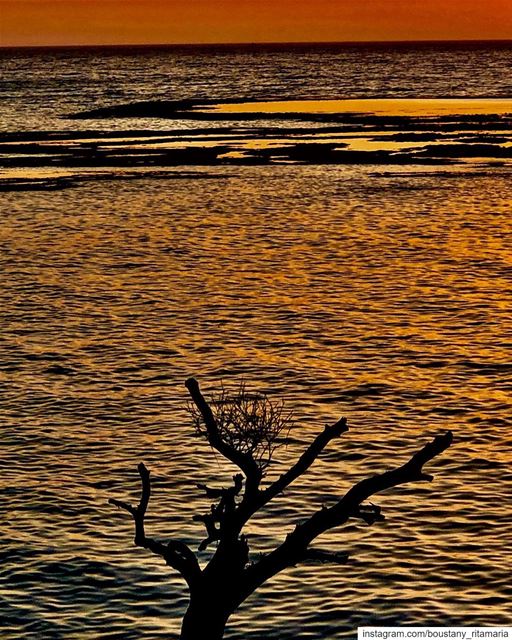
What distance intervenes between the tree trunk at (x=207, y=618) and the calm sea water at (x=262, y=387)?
7.08 m

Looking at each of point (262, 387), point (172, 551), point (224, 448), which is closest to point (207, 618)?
point (172, 551)

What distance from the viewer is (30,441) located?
3894cm

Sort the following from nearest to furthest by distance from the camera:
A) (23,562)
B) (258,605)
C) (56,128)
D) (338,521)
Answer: (338,521)
(258,605)
(23,562)
(56,128)

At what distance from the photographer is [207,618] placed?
19.2 meters

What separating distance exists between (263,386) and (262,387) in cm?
16

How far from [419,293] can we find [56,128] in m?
110

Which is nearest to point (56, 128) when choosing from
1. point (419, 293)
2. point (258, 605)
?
point (419, 293)

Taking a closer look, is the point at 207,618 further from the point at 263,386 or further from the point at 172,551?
the point at 263,386

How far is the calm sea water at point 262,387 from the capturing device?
2816 centimetres

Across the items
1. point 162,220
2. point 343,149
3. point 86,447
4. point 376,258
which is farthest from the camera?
point 343,149

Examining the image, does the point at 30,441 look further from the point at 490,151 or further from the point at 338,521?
the point at 490,151

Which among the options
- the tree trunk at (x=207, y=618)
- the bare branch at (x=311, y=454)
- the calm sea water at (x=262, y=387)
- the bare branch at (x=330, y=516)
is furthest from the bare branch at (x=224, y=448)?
the calm sea water at (x=262, y=387)

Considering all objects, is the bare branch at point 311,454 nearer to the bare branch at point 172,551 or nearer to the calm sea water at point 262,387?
the bare branch at point 172,551

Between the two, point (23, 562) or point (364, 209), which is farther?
point (364, 209)
